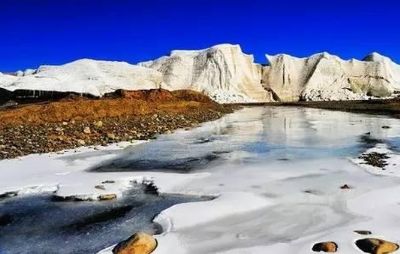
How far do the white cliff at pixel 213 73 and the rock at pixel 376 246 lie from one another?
209 feet

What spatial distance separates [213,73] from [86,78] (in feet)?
134

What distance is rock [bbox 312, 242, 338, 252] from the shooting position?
5380 mm

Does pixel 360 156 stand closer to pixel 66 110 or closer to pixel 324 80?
pixel 66 110

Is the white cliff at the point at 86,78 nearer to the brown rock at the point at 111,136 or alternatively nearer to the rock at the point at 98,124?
the rock at the point at 98,124

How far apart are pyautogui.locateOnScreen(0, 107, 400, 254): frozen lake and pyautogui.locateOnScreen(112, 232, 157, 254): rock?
0.14 m

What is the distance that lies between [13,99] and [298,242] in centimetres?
2459

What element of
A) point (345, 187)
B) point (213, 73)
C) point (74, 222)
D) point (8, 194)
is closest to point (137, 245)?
point (74, 222)

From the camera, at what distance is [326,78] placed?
281 feet

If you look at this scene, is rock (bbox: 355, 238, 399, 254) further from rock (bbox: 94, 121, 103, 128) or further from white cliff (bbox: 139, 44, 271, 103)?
white cliff (bbox: 139, 44, 271, 103)

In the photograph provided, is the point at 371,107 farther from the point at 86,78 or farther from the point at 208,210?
the point at 208,210

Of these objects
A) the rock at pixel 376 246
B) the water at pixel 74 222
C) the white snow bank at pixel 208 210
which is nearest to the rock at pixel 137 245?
the water at pixel 74 222

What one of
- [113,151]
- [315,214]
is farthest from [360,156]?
[113,151]

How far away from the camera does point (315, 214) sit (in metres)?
6.76

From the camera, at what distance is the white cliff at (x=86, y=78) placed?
28.8m
